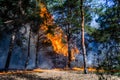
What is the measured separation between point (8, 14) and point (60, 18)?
6814mm

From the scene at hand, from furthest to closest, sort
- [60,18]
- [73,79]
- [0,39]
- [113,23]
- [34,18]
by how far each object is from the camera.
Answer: [60,18] → [0,39] → [34,18] → [73,79] → [113,23]

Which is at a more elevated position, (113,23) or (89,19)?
(89,19)

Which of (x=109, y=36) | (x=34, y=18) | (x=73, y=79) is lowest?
(x=73, y=79)

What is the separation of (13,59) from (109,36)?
78.1 feet

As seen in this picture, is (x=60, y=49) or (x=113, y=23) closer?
(x=113, y=23)

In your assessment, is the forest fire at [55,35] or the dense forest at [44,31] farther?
the forest fire at [55,35]

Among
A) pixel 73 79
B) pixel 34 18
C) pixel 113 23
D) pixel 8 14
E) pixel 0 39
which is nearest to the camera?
pixel 113 23

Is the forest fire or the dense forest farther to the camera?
the forest fire

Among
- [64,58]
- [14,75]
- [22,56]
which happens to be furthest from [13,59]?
[14,75]

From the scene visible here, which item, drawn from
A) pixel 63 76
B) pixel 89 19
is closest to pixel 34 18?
pixel 63 76

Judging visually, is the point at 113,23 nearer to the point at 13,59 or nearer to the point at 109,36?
the point at 109,36

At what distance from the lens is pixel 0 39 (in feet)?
98.9

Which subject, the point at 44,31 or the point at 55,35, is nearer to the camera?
the point at 44,31

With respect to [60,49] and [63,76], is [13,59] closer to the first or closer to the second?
[60,49]
